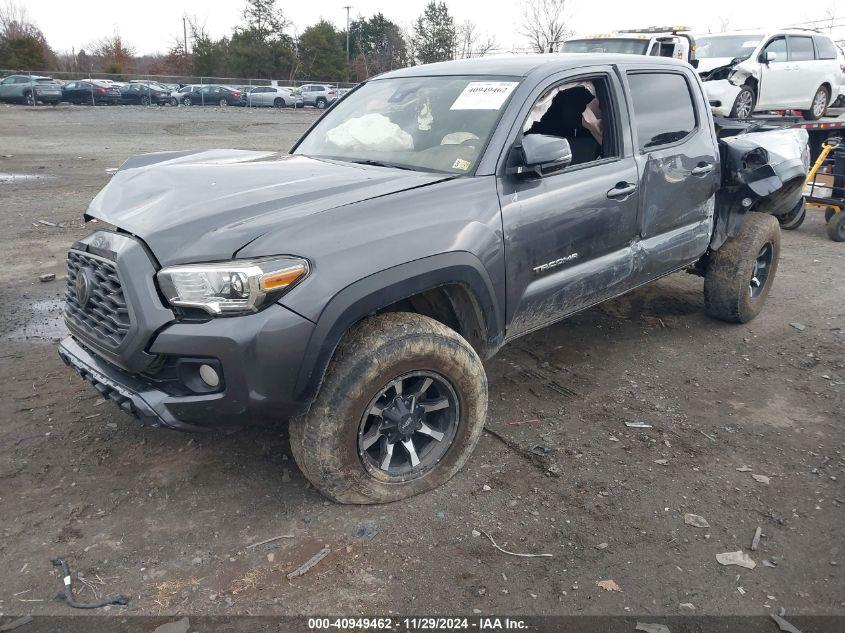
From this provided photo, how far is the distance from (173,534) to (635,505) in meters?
2.03

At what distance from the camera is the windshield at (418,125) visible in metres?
3.30

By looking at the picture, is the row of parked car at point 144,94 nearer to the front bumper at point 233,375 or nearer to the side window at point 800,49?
the side window at point 800,49

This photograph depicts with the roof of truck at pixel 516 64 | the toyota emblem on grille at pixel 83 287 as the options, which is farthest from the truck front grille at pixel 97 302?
the roof of truck at pixel 516 64

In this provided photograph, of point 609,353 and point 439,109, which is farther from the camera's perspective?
point 609,353

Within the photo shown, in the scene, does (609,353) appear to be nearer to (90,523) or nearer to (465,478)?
(465,478)

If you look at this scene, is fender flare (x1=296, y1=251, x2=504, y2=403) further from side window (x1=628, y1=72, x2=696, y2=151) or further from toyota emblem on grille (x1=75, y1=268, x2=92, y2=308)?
side window (x1=628, y1=72, x2=696, y2=151)

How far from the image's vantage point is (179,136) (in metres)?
19.6

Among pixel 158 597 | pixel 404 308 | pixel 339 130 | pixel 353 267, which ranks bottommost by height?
pixel 158 597

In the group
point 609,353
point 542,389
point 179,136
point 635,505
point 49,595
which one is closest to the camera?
point 49,595

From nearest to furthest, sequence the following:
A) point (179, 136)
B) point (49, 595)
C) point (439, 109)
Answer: point (49, 595)
point (439, 109)
point (179, 136)

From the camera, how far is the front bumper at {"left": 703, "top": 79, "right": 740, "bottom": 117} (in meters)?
11.4

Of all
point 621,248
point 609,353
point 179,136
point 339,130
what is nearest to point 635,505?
point 621,248

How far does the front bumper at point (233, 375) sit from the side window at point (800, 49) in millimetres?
13257

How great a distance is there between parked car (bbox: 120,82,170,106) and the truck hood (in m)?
37.7
